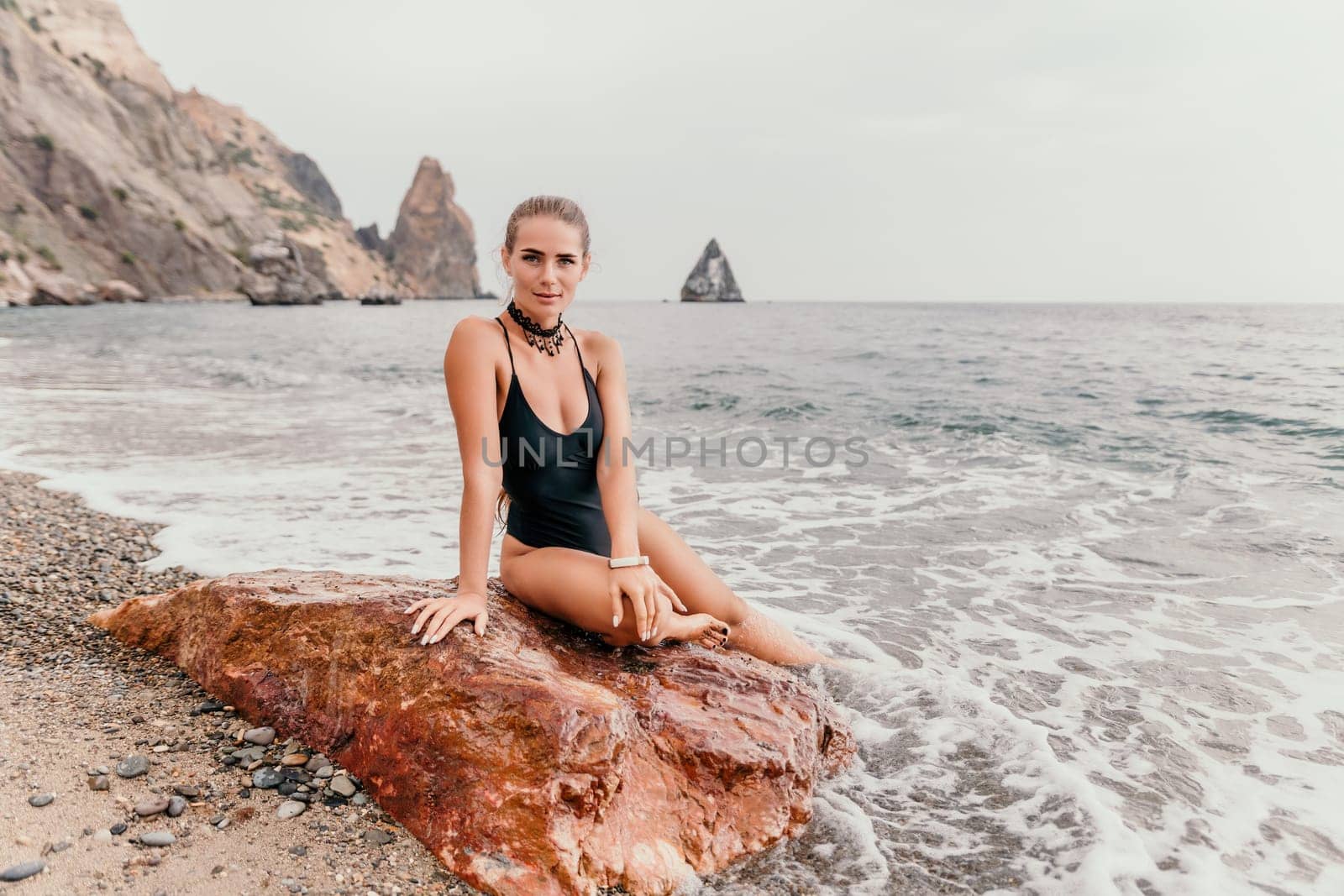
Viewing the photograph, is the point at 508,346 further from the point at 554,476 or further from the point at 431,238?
the point at 431,238

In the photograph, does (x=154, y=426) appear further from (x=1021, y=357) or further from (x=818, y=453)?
(x=1021, y=357)

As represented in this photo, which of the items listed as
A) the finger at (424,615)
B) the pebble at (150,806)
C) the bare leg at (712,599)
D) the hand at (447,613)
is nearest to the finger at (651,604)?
the bare leg at (712,599)

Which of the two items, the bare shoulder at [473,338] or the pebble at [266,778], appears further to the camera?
the bare shoulder at [473,338]

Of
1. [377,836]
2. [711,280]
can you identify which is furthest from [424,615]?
[711,280]

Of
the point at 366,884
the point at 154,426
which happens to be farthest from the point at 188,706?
the point at 154,426

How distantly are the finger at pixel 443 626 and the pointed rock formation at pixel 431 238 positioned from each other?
158 meters

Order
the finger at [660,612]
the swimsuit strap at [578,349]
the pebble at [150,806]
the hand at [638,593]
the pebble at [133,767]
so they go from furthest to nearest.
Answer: the swimsuit strap at [578,349] < the finger at [660,612] < the hand at [638,593] < the pebble at [133,767] < the pebble at [150,806]

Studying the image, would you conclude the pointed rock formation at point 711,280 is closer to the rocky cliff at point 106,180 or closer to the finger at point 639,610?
the rocky cliff at point 106,180

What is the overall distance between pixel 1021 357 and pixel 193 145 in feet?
328

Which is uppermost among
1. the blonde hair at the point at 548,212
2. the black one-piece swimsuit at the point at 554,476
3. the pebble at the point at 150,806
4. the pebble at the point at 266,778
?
the blonde hair at the point at 548,212

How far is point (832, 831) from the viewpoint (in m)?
2.95

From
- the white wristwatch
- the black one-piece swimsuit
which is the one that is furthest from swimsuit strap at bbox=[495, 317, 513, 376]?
the white wristwatch

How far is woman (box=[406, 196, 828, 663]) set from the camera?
3.20 m

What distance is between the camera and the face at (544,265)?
3.34m
